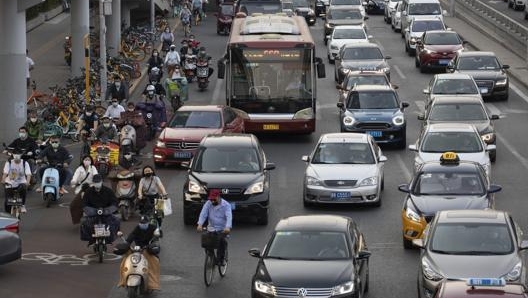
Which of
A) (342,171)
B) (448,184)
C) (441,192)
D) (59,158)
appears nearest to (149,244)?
(441,192)

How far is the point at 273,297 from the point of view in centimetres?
2178

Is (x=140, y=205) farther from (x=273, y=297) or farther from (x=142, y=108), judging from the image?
(x=142, y=108)

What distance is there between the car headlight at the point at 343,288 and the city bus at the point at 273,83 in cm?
1984

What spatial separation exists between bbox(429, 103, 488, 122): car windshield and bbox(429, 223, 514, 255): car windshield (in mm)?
15383

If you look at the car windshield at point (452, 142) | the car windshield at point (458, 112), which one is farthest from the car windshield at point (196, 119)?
the car windshield at point (452, 142)

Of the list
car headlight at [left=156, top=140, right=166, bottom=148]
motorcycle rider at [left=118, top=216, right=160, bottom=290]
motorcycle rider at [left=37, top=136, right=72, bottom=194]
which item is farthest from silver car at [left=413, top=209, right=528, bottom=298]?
car headlight at [left=156, top=140, right=166, bottom=148]

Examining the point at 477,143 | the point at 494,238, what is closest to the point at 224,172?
the point at 477,143

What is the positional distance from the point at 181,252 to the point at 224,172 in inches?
132

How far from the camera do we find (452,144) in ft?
112

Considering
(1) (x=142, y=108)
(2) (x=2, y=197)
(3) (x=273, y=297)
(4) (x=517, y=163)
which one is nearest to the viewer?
(3) (x=273, y=297)

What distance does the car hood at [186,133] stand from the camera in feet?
124

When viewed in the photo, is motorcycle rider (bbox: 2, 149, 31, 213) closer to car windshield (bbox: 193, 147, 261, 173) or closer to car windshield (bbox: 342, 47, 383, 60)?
car windshield (bbox: 193, 147, 261, 173)

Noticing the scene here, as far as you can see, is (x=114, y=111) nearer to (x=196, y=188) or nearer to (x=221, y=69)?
(x=221, y=69)

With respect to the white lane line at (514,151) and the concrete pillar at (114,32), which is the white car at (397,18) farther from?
the white lane line at (514,151)
